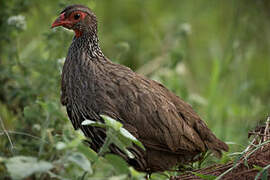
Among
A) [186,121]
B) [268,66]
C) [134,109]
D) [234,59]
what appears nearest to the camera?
[134,109]

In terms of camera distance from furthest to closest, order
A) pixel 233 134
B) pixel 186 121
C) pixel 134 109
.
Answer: pixel 233 134 < pixel 186 121 < pixel 134 109

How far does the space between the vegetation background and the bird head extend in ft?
1.32

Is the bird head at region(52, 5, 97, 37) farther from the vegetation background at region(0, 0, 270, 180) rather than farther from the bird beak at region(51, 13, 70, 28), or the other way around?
the vegetation background at region(0, 0, 270, 180)

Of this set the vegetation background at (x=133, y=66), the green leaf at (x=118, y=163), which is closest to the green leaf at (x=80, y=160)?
the vegetation background at (x=133, y=66)

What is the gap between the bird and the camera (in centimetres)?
375

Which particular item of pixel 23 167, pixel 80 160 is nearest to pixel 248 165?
pixel 80 160

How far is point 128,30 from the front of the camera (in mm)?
7820

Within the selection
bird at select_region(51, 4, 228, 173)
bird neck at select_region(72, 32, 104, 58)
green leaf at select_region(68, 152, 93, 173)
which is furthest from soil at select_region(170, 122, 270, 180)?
bird neck at select_region(72, 32, 104, 58)

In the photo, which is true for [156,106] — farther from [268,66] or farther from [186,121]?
[268,66]

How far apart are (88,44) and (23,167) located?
1.80 meters

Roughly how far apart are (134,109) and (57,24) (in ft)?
2.90

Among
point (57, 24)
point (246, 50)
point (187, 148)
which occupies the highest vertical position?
point (246, 50)

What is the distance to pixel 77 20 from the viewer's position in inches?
158

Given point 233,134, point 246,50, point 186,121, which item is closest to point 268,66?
point 246,50
